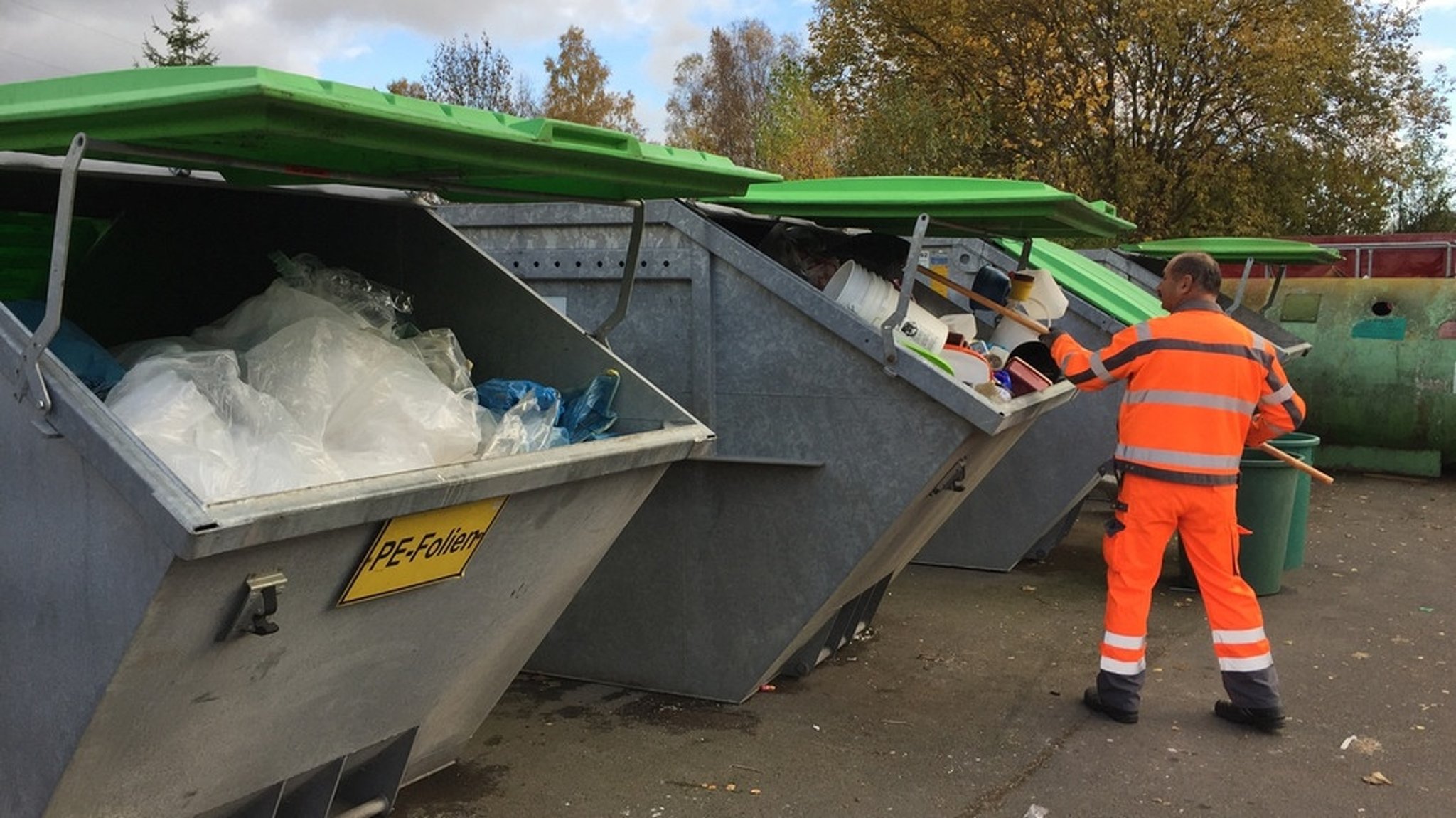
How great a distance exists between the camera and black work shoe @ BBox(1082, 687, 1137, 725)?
3.96 metres

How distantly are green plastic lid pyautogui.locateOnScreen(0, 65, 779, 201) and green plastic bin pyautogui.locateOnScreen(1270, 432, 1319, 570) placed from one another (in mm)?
3837

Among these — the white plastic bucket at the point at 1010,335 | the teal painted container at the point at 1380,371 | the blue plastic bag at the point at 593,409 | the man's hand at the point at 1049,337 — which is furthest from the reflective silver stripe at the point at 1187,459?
the teal painted container at the point at 1380,371

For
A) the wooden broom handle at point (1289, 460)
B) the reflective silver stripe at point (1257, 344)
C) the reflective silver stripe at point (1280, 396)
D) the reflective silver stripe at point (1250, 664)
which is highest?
the reflective silver stripe at point (1257, 344)

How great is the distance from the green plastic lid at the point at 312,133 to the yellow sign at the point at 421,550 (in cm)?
61

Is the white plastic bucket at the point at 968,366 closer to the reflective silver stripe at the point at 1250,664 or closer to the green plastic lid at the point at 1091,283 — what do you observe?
the reflective silver stripe at the point at 1250,664

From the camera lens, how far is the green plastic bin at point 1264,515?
5.39m

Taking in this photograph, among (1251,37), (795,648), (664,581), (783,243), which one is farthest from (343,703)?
(1251,37)

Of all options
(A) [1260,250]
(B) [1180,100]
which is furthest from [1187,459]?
(B) [1180,100]

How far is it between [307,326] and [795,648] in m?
1.93

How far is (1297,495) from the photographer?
18.5 ft

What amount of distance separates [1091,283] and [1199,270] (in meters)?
2.09

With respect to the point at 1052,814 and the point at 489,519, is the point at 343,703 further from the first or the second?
the point at 1052,814

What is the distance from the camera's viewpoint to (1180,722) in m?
3.99

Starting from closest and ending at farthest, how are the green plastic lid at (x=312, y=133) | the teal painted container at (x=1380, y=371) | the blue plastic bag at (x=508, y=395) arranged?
the green plastic lid at (x=312, y=133) < the blue plastic bag at (x=508, y=395) < the teal painted container at (x=1380, y=371)
